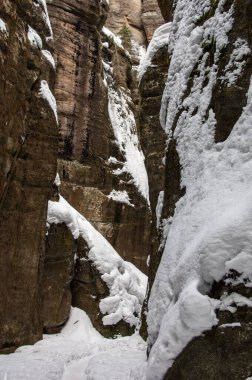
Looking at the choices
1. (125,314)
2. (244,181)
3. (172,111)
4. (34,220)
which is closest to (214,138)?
(244,181)

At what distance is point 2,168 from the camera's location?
27.8ft

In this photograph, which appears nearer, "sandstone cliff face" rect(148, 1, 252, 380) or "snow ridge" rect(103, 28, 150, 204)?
"sandstone cliff face" rect(148, 1, 252, 380)

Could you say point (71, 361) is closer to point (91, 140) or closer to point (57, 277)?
point (57, 277)

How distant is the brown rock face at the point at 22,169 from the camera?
8.67 m

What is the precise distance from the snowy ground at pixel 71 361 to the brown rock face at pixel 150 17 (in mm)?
25191

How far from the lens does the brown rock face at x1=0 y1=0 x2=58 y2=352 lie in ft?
28.5

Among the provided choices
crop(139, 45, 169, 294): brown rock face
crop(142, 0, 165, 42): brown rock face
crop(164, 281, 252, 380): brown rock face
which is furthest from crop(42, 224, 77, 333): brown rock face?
crop(142, 0, 165, 42): brown rock face

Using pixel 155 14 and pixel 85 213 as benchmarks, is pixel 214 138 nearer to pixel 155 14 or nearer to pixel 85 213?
pixel 85 213

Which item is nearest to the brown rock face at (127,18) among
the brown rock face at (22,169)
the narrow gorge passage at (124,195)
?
the narrow gorge passage at (124,195)

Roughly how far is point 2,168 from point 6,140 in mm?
564

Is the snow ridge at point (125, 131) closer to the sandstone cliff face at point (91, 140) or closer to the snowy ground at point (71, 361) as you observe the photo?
the sandstone cliff face at point (91, 140)

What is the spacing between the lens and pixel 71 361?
8945 millimetres

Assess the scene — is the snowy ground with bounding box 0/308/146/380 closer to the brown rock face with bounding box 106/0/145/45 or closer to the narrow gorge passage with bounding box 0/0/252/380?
the narrow gorge passage with bounding box 0/0/252/380

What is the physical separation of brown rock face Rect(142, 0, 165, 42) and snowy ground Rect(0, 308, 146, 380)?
25.2 m
